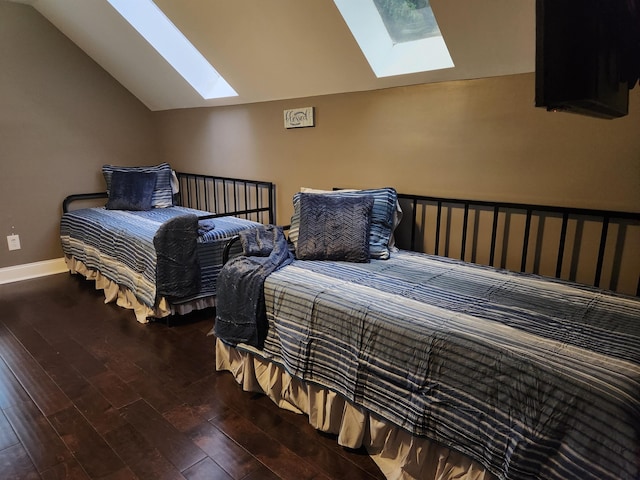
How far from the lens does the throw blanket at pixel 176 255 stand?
269 cm

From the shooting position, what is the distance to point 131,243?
2.99 m

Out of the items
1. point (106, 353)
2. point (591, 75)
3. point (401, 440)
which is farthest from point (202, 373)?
point (591, 75)

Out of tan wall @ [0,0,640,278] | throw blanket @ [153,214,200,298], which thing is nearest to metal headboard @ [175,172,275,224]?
tan wall @ [0,0,640,278]

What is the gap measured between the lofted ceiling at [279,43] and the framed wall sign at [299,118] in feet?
0.37

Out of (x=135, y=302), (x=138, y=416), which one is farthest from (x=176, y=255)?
(x=138, y=416)

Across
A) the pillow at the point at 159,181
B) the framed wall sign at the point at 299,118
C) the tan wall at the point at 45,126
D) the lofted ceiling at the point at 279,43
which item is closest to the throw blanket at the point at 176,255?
the framed wall sign at the point at 299,118

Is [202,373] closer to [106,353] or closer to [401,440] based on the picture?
[106,353]

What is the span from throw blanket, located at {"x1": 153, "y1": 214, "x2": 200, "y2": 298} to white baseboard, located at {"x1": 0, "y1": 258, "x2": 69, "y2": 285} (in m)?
1.98

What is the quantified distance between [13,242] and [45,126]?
1.09 metres

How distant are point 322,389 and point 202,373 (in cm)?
82

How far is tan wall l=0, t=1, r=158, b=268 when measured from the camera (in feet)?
11.8

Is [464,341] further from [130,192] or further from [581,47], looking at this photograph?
[130,192]

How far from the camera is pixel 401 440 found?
1576mm

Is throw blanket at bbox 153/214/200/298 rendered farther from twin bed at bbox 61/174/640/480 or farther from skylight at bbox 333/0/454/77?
skylight at bbox 333/0/454/77
